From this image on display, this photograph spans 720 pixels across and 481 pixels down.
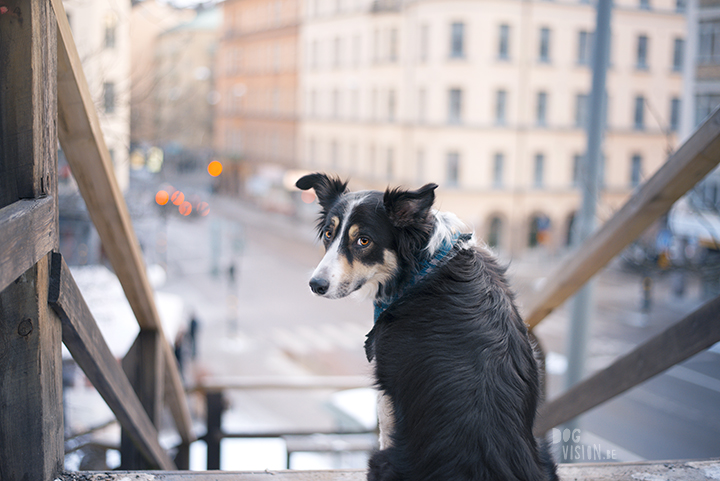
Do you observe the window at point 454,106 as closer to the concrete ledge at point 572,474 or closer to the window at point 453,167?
the window at point 453,167

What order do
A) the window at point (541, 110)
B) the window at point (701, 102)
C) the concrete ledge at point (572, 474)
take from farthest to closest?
the window at point (541, 110) → the window at point (701, 102) → the concrete ledge at point (572, 474)

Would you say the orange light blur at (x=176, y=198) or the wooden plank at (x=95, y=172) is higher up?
the orange light blur at (x=176, y=198)

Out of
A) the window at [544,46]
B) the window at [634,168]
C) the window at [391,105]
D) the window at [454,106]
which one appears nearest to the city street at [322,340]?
the window at [634,168]

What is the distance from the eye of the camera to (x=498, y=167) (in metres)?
31.7

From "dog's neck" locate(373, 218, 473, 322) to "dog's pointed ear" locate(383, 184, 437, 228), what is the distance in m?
0.08

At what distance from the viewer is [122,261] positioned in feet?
8.84

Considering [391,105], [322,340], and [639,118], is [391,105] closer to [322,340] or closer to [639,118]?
[639,118]

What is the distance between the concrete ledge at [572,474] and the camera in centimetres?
221

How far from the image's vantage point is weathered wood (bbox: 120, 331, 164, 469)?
3.21 meters

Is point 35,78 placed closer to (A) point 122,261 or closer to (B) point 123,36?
(A) point 122,261

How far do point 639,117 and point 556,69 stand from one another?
17.5 ft

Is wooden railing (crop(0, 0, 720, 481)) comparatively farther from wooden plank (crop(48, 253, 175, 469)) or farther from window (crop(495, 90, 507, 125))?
window (crop(495, 90, 507, 125))

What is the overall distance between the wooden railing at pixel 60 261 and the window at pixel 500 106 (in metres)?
29.5

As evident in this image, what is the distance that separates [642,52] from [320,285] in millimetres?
33395
